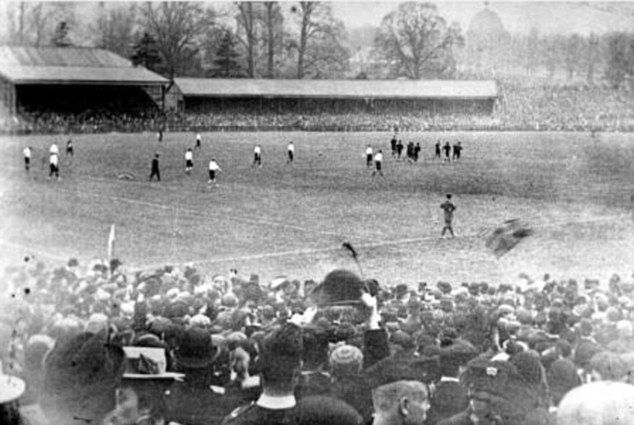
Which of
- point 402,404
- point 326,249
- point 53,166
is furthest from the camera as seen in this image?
point 53,166

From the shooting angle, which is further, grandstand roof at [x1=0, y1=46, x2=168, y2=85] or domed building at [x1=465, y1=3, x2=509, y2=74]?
grandstand roof at [x1=0, y1=46, x2=168, y2=85]

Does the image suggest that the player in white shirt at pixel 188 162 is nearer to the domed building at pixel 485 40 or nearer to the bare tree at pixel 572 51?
the domed building at pixel 485 40

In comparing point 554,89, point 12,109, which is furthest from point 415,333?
point 12,109

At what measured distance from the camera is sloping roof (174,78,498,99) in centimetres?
1020

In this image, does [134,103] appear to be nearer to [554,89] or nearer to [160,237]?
[160,237]

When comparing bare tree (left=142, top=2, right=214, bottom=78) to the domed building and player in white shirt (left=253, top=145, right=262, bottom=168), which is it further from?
player in white shirt (left=253, top=145, right=262, bottom=168)

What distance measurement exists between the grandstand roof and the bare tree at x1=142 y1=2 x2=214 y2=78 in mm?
484

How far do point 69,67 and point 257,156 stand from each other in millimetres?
6870

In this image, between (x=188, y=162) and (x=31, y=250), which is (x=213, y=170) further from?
(x=31, y=250)

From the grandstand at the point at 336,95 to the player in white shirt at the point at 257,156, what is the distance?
10.5 ft

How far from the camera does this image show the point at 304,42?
31.3 feet

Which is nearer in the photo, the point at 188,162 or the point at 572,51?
the point at 572,51

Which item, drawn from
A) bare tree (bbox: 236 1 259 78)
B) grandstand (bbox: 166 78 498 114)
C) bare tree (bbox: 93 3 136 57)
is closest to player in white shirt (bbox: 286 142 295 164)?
grandstand (bbox: 166 78 498 114)

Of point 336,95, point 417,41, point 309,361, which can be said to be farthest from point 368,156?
point 309,361
